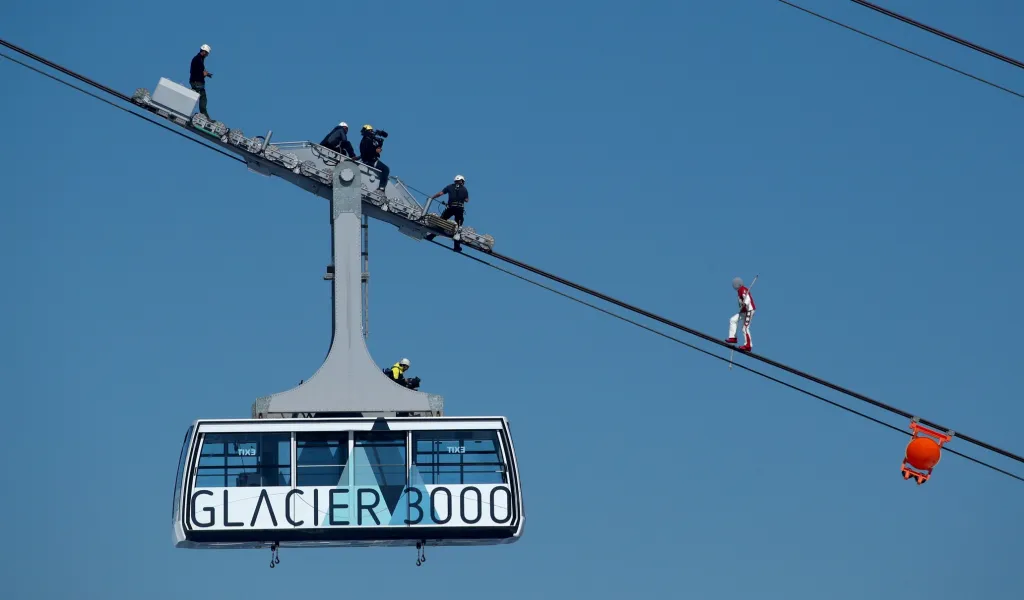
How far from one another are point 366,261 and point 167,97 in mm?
5917

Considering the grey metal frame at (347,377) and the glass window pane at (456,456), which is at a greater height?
the grey metal frame at (347,377)

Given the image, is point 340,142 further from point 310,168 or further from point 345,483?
point 345,483

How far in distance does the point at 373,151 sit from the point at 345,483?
26.1 feet

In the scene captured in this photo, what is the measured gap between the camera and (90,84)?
1705 inches

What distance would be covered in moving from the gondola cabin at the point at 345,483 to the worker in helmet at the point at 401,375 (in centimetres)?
175

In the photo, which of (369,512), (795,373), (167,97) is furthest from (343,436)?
(795,373)

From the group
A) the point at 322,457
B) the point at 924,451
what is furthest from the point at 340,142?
the point at 924,451

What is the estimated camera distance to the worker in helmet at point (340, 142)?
4944cm

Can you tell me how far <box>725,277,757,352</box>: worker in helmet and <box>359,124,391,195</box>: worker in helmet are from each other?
10259mm

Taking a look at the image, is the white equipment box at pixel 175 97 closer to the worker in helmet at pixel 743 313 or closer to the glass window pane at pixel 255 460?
the glass window pane at pixel 255 460

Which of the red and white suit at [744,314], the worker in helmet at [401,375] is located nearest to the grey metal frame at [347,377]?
the worker in helmet at [401,375]

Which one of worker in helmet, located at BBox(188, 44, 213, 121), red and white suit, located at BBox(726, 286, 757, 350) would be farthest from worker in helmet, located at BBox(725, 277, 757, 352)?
worker in helmet, located at BBox(188, 44, 213, 121)

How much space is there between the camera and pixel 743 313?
4253 cm

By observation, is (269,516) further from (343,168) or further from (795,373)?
(795,373)
